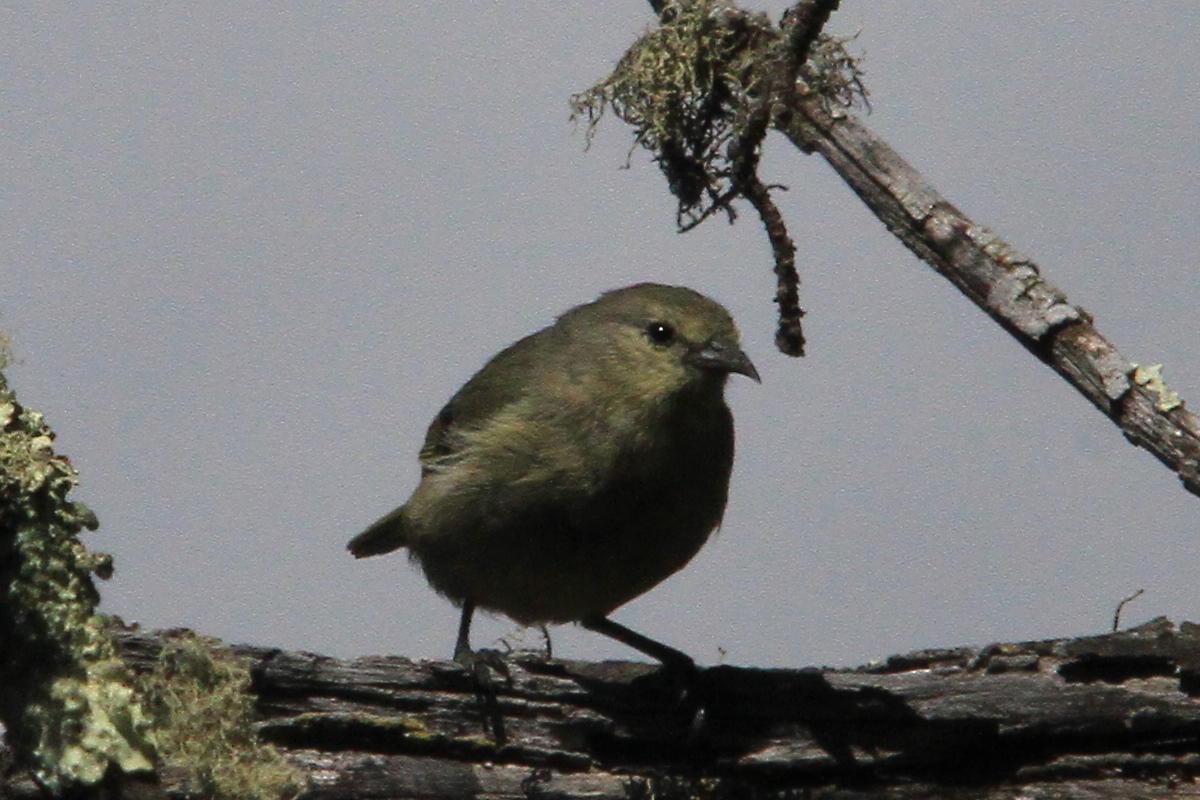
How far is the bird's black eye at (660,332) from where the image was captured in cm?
606

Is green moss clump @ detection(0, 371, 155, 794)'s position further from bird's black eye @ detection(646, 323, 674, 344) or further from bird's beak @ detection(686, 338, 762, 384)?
bird's black eye @ detection(646, 323, 674, 344)

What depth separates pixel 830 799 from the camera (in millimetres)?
4688

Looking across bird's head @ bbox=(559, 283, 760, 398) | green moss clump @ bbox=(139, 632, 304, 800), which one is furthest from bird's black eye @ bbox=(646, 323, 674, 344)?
green moss clump @ bbox=(139, 632, 304, 800)

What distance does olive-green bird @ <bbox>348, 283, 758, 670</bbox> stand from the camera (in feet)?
18.7

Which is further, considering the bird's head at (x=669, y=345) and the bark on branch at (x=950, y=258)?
the bird's head at (x=669, y=345)

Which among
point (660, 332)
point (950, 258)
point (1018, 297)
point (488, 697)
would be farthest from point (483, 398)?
point (1018, 297)

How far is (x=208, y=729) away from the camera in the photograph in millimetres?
3904

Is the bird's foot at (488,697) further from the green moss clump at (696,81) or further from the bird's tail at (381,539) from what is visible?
the bird's tail at (381,539)

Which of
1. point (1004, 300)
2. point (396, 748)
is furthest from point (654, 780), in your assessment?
point (1004, 300)

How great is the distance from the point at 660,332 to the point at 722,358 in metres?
0.32

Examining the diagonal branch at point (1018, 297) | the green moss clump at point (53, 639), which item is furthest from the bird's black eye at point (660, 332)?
the green moss clump at point (53, 639)

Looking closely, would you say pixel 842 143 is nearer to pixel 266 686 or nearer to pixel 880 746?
pixel 880 746

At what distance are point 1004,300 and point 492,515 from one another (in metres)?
2.26

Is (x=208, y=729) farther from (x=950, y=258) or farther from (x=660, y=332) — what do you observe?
(x=660, y=332)
